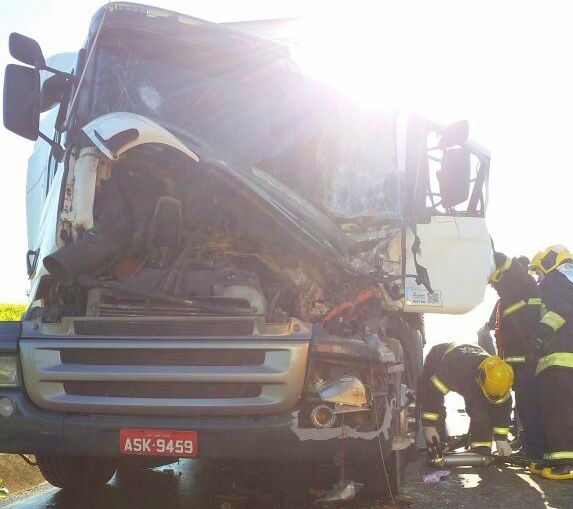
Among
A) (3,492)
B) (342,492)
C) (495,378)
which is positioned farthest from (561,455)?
(3,492)

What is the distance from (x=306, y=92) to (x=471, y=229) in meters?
1.50

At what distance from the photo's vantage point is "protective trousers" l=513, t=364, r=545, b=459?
550 cm

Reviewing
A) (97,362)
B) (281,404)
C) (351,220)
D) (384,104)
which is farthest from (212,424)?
(384,104)

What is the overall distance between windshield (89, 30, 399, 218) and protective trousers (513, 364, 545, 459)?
7.60 feet

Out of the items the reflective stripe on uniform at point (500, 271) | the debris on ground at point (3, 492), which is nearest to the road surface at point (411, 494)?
the debris on ground at point (3, 492)

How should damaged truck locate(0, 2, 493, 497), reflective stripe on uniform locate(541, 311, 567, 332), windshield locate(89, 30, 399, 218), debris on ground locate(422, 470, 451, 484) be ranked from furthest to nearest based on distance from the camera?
1. reflective stripe on uniform locate(541, 311, 567, 332)
2. debris on ground locate(422, 470, 451, 484)
3. windshield locate(89, 30, 399, 218)
4. damaged truck locate(0, 2, 493, 497)

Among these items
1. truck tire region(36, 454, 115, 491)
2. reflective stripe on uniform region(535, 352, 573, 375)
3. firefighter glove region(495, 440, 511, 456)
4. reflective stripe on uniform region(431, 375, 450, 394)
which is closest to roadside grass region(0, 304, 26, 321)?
truck tire region(36, 454, 115, 491)

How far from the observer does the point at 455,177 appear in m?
4.43

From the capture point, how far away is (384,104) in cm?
453

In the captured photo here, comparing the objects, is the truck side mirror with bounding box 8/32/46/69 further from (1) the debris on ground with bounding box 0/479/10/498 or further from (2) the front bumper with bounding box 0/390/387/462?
(1) the debris on ground with bounding box 0/479/10/498

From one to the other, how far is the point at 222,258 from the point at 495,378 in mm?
2400

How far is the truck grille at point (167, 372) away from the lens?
320 centimetres

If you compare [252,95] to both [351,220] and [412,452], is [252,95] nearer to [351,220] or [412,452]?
[351,220]

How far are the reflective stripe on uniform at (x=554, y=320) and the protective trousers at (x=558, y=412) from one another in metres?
0.33
